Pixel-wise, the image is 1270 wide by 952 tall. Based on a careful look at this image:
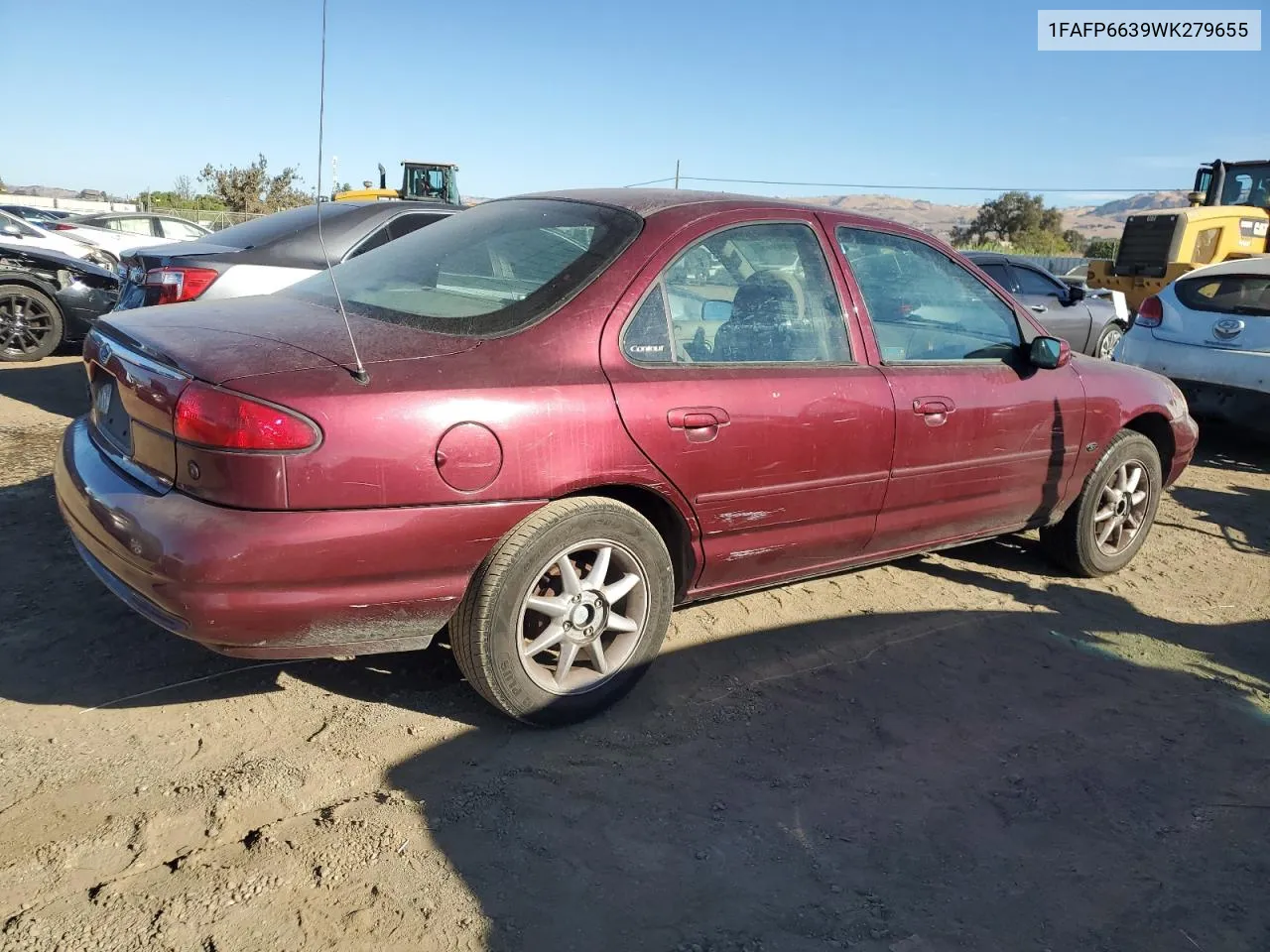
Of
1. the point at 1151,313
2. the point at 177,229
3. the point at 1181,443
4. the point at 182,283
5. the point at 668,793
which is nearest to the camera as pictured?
the point at 668,793

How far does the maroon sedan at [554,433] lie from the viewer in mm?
2549

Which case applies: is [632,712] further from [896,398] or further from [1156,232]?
[1156,232]

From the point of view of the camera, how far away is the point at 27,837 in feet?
7.85

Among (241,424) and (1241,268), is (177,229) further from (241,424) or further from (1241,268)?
(241,424)

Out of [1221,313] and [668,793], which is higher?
[1221,313]

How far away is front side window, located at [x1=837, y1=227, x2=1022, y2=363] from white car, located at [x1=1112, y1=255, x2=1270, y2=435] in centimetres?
407

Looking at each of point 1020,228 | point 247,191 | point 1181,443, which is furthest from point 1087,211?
point 1181,443

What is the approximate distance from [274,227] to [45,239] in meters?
7.22

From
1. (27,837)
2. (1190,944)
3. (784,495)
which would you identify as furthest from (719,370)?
(27,837)

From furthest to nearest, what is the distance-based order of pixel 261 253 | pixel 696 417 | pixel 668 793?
pixel 261 253, pixel 696 417, pixel 668 793

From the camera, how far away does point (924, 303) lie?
4.14 m

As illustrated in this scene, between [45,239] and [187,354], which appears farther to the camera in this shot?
[45,239]

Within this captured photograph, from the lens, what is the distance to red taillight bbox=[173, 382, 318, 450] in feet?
8.14

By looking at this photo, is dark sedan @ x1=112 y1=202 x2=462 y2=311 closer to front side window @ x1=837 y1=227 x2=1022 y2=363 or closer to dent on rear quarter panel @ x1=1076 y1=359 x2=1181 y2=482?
front side window @ x1=837 y1=227 x2=1022 y2=363
